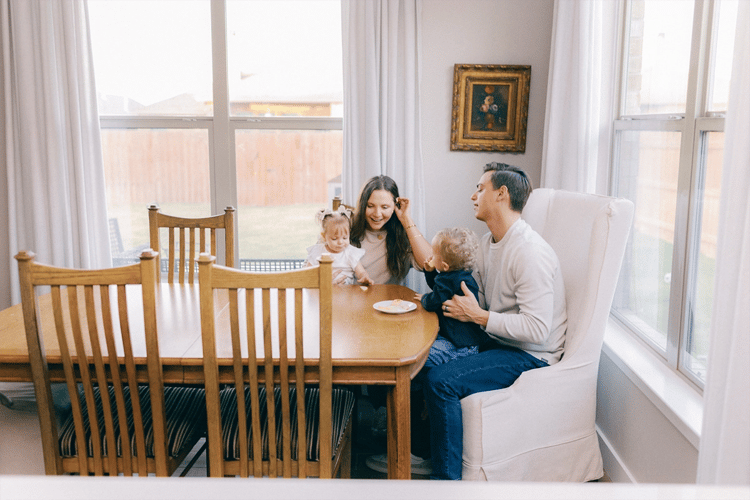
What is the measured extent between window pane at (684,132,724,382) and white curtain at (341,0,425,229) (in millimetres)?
1660

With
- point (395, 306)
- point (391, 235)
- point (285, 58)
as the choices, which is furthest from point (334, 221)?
point (285, 58)

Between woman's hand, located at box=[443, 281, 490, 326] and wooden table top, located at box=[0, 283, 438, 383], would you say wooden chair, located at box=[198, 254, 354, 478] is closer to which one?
wooden table top, located at box=[0, 283, 438, 383]

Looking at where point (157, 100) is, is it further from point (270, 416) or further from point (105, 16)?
point (270, 416)

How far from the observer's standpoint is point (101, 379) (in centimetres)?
164

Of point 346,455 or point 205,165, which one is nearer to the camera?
point 346,455

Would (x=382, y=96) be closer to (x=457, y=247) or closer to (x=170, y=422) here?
(x=457, y=247)

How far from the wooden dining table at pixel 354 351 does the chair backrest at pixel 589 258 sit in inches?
20.5

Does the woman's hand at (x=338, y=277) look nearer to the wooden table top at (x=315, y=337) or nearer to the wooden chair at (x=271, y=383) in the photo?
the wooden table top at (x=315, y=337)

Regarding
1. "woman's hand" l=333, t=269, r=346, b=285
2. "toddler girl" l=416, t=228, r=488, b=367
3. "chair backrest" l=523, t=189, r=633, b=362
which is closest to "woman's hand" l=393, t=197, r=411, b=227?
"woman's hand" l=333, t=269, r=346, b=285

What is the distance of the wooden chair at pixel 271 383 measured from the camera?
1521 millimetres

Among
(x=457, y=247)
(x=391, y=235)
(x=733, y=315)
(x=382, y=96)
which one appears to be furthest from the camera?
(x=382, y=96)

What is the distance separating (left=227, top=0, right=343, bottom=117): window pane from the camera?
3.55m

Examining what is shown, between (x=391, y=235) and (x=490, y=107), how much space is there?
3.73 ft

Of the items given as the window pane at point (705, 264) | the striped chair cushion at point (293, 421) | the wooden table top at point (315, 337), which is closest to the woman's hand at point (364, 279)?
the wooden table top at point (315, 337)
